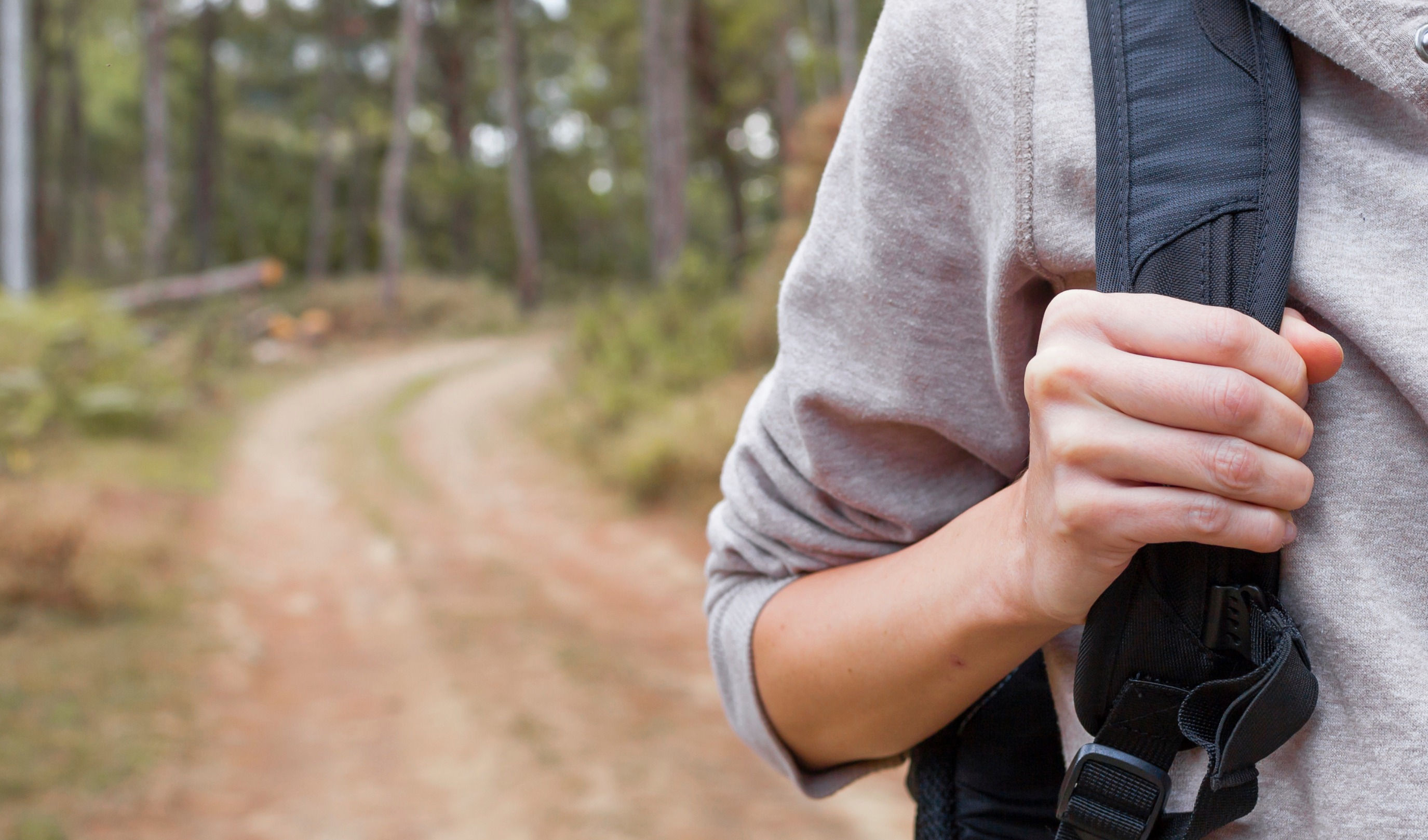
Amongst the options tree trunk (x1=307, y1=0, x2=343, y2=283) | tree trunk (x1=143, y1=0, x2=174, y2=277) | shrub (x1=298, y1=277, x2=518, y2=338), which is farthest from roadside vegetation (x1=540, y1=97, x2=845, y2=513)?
tree trunk (x1=307, y1=0, x2=343, y2=283)

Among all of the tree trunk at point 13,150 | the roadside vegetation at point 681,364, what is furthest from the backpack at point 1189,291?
the tree trunk at point 13,150

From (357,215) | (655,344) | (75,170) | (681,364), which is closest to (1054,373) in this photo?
(681,364)

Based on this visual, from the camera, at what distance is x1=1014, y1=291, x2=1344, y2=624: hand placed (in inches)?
25.1

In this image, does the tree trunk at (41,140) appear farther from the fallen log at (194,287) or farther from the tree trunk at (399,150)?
the tree trunk at (399,150)

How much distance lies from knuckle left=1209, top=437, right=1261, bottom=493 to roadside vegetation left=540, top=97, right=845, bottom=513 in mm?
5126

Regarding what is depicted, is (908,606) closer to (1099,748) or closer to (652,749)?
(1099,748)

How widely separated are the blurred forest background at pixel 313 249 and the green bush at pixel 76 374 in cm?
4

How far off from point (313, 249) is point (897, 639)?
93.7ft

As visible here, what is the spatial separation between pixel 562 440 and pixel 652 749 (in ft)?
21.0

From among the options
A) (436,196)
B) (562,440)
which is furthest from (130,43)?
(562,440)

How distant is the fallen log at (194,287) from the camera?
1642 cm

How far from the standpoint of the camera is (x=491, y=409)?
12.9 m

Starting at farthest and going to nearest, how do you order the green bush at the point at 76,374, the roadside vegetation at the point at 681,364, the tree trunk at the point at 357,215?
the tree trunk at the point at 357,215, the green bush at the point at 76,374, the roadside vegetation at the point at 681,364

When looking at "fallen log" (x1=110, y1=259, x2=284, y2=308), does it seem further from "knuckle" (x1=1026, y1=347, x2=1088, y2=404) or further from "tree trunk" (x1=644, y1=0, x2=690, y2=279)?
"knuckle" (x1=1026, y1=347, x2=1088, y2=404)
